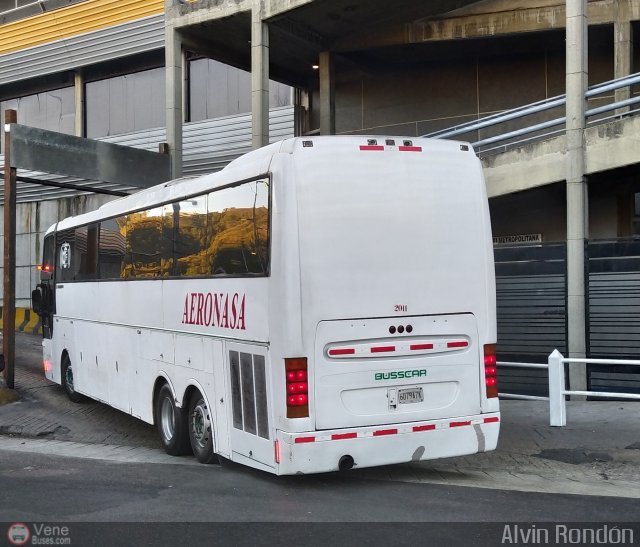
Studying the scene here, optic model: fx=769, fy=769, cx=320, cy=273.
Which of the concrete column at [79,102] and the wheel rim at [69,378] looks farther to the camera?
the concrete column at [79,102]

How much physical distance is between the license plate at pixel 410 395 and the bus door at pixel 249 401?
1281 millimetres

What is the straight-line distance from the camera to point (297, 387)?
23.2ft

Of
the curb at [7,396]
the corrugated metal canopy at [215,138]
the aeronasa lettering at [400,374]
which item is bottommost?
the curb at [7,396]

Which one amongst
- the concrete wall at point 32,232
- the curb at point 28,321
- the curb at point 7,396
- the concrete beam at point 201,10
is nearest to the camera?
the curb at point 7,396

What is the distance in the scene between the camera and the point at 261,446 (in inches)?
293

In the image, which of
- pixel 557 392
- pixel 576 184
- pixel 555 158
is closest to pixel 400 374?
pixel 557 392

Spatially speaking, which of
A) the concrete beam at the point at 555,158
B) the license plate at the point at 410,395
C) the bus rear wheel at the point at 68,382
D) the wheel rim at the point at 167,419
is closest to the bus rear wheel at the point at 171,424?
the wheel rim at the point at 167,419

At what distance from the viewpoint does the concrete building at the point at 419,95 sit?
12484 millimetres

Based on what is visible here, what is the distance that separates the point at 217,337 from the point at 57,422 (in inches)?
198

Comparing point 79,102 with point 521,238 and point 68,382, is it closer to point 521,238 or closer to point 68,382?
point 68,382

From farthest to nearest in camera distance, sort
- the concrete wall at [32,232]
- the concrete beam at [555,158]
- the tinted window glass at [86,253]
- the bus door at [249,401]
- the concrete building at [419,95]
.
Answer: the concrete wall at [32,232] < the concrete building at [419,95] < the tinted window glass at [86,253] < the concrete beam at [555,158] < the bus door at [249,401]

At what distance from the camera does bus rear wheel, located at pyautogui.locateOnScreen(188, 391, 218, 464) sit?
28.4ft

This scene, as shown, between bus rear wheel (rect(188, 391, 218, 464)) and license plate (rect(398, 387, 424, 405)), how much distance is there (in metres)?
2.25

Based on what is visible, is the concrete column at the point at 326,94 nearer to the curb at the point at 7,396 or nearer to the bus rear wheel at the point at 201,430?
the curb at the point at 7,396
